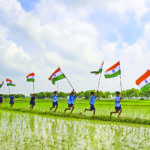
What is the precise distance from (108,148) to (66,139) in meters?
1.55

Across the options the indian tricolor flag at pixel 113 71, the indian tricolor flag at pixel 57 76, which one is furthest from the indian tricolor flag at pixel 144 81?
the indian tricolor flag at pixel 57 76

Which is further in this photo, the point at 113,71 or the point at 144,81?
the point at 113,71

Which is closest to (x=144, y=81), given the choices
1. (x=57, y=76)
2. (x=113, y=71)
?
(x=113, y=71)

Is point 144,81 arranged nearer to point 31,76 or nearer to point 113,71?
point 113,71

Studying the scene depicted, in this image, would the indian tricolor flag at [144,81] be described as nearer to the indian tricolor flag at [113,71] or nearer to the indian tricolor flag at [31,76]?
the indian tricolor flag at [113,71]

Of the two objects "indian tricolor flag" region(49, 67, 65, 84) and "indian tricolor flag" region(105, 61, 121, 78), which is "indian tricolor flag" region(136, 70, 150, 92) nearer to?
"indian tricolor flag" region(105, 61, 121, 78)

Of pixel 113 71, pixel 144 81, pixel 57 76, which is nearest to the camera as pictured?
pixel 144 81

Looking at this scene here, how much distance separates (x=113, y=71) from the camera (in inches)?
498

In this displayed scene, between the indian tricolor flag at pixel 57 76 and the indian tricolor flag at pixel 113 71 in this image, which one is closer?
the indian tricolor flag at pixel 113 71

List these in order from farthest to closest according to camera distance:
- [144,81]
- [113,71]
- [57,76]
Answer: [57,76] → [113,71] → [144,81]

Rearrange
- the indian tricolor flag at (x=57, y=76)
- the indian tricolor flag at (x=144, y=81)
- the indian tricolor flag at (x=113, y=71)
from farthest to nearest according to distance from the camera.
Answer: the indian tricolor flag at (x=57, y=76)
the indian tricolor flag at (x=113, y=71)
the indian tricolor flag at (x=144, y=81)

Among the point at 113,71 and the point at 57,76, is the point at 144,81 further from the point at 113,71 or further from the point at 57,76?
the point at 57,76

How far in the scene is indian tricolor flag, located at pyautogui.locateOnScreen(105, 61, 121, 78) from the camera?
12547 millimetres

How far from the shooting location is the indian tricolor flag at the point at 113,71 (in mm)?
12547
